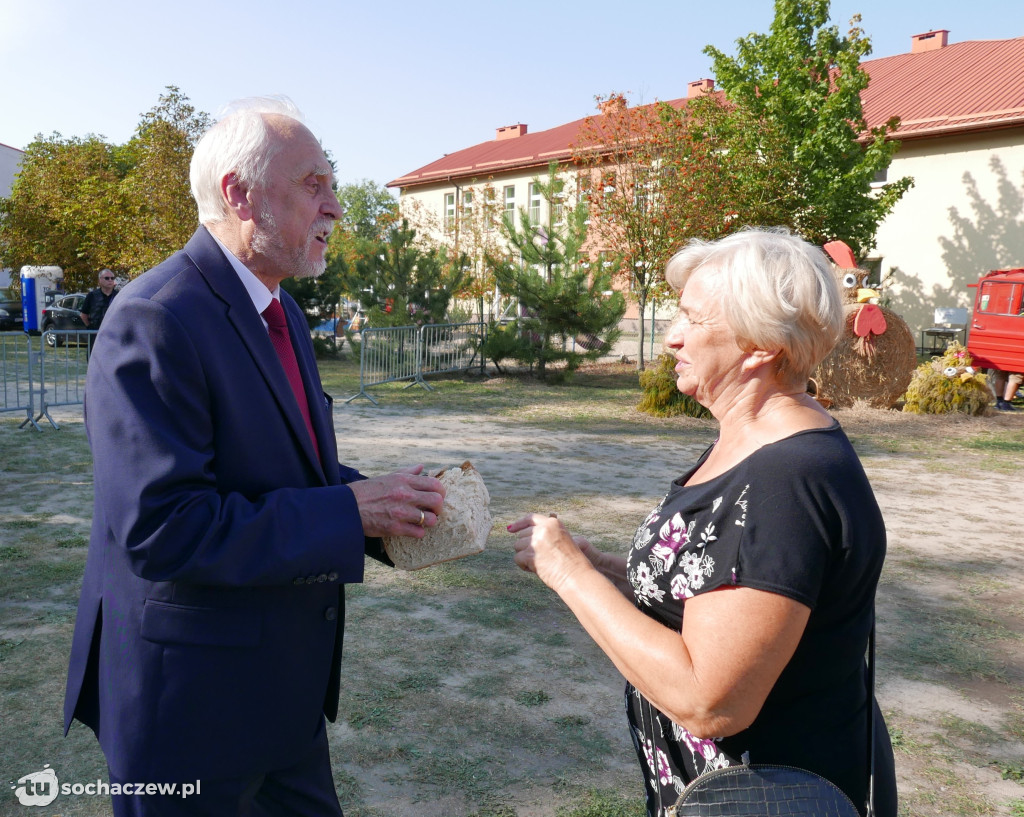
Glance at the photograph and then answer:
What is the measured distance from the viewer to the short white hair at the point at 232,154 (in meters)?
1.95

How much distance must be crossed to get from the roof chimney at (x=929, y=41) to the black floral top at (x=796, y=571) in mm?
33713

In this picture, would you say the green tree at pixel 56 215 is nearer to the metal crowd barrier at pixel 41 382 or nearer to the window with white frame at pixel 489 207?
the metal crowd barrier at pixel 41 382

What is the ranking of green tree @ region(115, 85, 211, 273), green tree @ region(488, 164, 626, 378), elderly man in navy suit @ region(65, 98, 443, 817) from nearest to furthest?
elderly man in navy suit @ region(65, 98, 443, 817) < green tree @ region(488, 164, 626, 378) < green tree @ region(115, 85, 211, 273)

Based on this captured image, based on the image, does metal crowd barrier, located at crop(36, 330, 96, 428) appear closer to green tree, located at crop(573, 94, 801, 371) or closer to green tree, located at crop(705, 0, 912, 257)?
green tree, located at crop(573, 94, 801, 371)

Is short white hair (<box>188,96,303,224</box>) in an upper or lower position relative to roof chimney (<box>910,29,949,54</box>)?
lower

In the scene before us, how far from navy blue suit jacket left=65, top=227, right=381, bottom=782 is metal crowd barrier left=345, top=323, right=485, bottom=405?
12031mm

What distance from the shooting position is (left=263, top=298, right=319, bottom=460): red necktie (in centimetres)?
212

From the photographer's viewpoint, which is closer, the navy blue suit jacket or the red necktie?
the navy blue suit jacket

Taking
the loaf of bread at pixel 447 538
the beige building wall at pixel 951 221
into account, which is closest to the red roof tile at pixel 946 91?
Result: the beige building wall at pixel 951 221

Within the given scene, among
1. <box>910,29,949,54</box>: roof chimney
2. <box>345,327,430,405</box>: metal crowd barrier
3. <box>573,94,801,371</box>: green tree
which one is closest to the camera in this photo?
<box>345,327,430,405</box>: metal crowd barrier

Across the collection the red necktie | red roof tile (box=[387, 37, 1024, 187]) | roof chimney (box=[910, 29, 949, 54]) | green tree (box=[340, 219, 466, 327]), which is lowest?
the red necktie

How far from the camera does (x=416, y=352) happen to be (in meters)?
16.0

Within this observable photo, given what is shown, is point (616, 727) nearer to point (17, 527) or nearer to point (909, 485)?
point (17, 527)

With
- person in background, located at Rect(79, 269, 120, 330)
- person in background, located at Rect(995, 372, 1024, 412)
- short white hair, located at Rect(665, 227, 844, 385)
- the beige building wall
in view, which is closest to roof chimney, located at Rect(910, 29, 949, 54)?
the beige building wall
